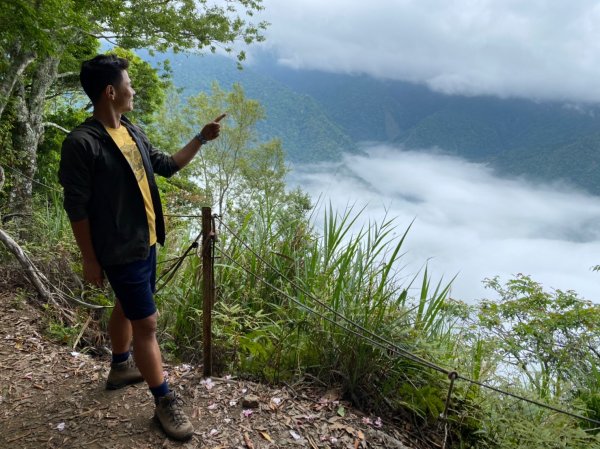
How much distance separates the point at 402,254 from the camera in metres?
2.79

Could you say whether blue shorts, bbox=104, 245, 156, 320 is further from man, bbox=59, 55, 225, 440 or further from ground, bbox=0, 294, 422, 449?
ground, bbox=0, 294, 422, 449

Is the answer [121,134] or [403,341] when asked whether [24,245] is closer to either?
[121,134]

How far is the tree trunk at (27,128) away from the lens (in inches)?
267

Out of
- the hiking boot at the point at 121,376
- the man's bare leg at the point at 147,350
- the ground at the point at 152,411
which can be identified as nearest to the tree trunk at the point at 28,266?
the ground at the point at 152,411

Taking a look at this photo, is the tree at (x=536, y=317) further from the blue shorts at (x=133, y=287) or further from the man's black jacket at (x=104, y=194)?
the man's black jacket at (x=104, y=194)

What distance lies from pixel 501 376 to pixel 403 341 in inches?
24.1

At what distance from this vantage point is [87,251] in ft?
5.86

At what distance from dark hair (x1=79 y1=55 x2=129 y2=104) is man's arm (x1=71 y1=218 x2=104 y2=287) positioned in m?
0.52

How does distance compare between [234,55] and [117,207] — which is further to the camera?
[234,55]

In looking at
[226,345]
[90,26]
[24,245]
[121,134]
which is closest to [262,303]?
[226,345]

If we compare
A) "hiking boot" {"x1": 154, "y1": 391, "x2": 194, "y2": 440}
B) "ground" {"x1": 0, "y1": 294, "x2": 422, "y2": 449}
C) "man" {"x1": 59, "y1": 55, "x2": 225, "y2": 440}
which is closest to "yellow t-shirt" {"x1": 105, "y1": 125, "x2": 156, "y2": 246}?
"man" {"x1": 59, "y1": 55, "x2": 225, "y2": 440}

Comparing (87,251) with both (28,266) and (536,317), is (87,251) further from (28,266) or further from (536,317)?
(536,317)

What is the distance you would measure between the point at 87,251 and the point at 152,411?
2.85 ft

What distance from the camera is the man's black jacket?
5.50ft
